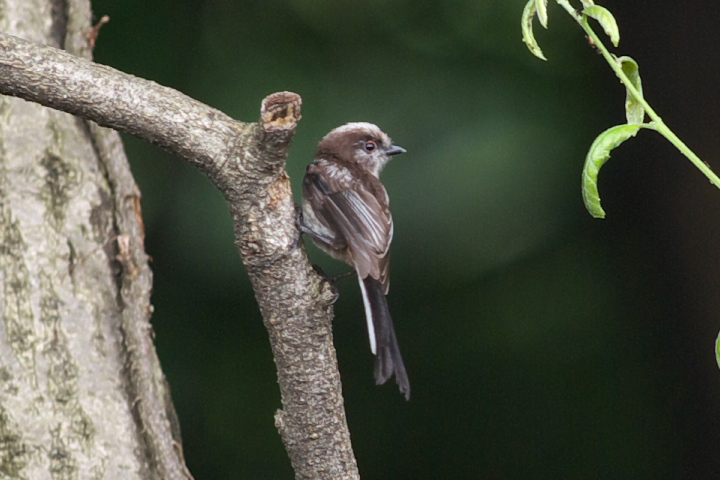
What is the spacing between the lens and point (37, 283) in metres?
2.73

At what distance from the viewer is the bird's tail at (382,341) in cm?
240

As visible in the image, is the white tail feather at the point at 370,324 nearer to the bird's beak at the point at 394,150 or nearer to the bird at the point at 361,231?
the bird at the point at 361,231

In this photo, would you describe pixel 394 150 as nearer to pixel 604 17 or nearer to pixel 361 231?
pixel 361 231

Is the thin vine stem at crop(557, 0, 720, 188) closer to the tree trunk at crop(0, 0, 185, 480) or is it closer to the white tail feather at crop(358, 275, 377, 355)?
the white tail feather at crop(358, 275, 377, 355)

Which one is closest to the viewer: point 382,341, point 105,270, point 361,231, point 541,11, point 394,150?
point 541,11

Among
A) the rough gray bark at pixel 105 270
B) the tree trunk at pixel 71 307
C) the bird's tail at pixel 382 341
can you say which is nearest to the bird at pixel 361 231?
the bird's tail at pixel 382 341

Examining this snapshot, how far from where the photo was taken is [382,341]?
243 centimetres

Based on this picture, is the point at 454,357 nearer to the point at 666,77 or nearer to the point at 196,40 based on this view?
the point at 666,77

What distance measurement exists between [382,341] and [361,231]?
0.43m

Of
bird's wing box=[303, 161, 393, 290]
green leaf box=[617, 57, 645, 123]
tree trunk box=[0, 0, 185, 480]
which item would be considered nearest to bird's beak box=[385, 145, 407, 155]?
bird's wing box=[303, 161, 393, 290]

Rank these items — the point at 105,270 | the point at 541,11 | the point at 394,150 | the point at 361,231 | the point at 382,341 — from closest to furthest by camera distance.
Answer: the point at 541,11, the point at 382,341, the point at 361,231, the point at 105,270, the point at 394,150

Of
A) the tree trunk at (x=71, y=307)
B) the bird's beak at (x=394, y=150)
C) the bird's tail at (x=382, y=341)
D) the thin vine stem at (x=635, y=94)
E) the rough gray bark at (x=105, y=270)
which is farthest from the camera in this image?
the bird's beak at (x=394, y=150)

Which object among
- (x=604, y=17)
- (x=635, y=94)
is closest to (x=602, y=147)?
(x=635, y=94)

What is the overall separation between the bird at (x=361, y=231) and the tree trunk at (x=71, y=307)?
67 cm
